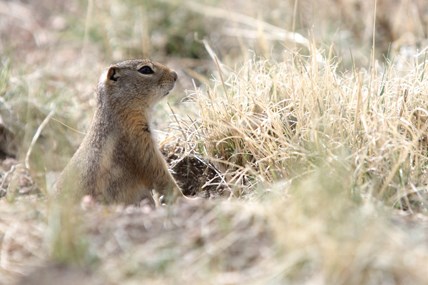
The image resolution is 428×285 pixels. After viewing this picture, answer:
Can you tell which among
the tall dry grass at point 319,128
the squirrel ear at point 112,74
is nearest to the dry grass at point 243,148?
the tall dry grass at point 319,128

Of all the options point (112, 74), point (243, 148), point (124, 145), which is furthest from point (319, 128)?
point (112, 74)

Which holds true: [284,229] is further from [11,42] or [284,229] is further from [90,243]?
[11,42]

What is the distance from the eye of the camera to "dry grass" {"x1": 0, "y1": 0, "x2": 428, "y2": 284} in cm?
346

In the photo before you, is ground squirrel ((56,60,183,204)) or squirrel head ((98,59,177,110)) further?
squirrel head ((98,59,177,110))

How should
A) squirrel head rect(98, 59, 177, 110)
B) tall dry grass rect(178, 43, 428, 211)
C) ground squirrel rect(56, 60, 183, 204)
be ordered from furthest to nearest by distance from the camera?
squirrel head rect(98, 59, 177, 110) → ground squirrel rect(56, 60, 183, 204) → tall dry grass rect(178, 43, 428, 211)

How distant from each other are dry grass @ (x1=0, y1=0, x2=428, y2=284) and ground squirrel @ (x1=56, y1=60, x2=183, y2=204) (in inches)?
11.4

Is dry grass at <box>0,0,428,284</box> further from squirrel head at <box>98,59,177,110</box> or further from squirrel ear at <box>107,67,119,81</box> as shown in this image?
squirrel ear at <box>107,67,119,81</box>

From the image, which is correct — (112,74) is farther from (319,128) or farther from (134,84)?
(319,128)

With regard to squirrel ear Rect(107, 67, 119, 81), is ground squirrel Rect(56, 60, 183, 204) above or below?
below

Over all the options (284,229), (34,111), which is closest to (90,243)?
(284,229)

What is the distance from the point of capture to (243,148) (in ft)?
18.8

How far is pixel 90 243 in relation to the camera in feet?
12.1

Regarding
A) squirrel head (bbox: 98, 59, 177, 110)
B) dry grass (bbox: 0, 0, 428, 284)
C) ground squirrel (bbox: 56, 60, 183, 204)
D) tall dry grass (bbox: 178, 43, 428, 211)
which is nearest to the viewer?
dry grass (bbox: 0, 0, 428, 284)

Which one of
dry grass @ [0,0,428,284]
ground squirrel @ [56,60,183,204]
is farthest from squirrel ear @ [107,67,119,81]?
dry grass @ [0,0,428,284]
